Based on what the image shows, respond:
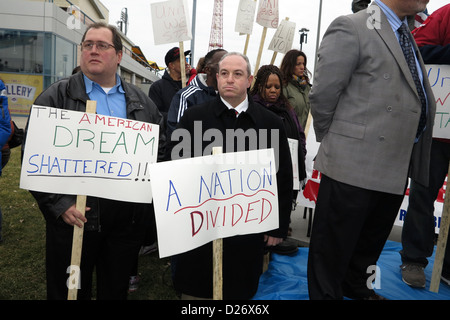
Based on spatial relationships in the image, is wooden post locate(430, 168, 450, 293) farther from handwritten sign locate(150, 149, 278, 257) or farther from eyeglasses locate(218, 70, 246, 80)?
eyeglasses locate(218, 70, 246, 80)

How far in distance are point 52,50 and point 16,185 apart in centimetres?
1248

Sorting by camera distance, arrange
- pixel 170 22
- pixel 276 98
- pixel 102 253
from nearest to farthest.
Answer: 1. pixel 102 253
2. pixel 276 98
3. pixel 170 22

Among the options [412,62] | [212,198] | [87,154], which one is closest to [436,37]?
[412,62]

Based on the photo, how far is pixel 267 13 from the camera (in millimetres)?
4566

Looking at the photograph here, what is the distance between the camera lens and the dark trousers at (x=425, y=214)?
9.24 ft

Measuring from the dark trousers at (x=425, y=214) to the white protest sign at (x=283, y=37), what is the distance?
2.61 m

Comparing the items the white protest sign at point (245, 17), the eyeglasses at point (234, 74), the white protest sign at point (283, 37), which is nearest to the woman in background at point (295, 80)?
the white protest sign at point (283, 37)

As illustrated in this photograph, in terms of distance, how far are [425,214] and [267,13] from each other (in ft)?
10.2

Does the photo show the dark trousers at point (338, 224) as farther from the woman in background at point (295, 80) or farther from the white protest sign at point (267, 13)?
the white protest sign at point (267, 13)

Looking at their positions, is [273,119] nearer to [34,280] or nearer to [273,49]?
[34,280]

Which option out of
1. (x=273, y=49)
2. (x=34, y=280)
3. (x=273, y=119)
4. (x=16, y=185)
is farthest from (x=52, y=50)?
(x=273, y=119)

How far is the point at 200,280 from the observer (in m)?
2.15

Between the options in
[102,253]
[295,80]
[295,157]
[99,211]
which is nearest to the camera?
[99,211]

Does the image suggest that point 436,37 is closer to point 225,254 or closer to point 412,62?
point 412,62
